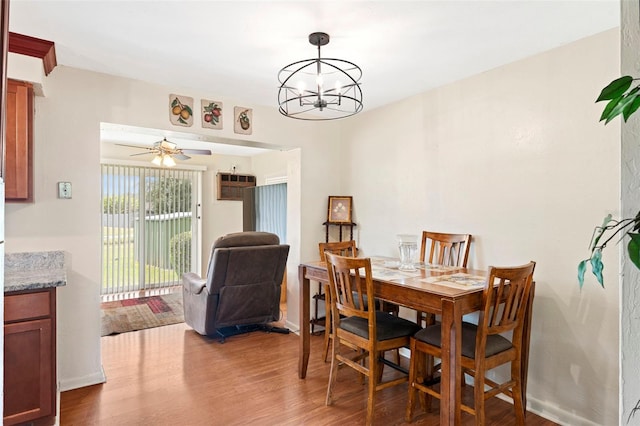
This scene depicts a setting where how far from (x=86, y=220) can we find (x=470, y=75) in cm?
314

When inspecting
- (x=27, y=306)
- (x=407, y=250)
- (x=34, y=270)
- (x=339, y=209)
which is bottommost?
(x=27, y=306)

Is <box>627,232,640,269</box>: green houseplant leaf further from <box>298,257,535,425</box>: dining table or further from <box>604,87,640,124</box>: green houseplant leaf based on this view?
<box>298,257,535,425</box>: dining table

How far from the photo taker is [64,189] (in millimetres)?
2596

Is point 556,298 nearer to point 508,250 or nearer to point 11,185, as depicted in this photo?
point 508,250

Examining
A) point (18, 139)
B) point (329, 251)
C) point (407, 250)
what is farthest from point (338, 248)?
point (18, 139)

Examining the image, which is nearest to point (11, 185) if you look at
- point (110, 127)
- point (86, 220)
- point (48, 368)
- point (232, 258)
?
point (86, 220)

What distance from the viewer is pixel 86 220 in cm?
268

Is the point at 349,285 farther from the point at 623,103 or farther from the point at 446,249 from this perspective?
the point at 623,103

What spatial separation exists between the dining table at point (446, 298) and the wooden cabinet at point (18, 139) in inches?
79.9

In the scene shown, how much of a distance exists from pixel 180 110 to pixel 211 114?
274 millimetres

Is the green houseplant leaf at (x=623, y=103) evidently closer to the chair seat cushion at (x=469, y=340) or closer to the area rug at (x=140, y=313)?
the chair seat cushion at (x=469, y=340)

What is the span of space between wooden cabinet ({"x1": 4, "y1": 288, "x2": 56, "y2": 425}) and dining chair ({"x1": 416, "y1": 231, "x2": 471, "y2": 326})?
2494mm

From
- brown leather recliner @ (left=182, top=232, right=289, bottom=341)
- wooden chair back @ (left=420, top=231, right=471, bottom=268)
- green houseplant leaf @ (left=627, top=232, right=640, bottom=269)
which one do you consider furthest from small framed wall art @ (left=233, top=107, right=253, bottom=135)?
green houseplant leaf @ (left=627, top=232, right=640, bottom=269)

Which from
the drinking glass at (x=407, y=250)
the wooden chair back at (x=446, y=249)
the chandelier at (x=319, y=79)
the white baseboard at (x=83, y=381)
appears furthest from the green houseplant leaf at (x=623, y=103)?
the white baseboard at (x=83, y=381)
